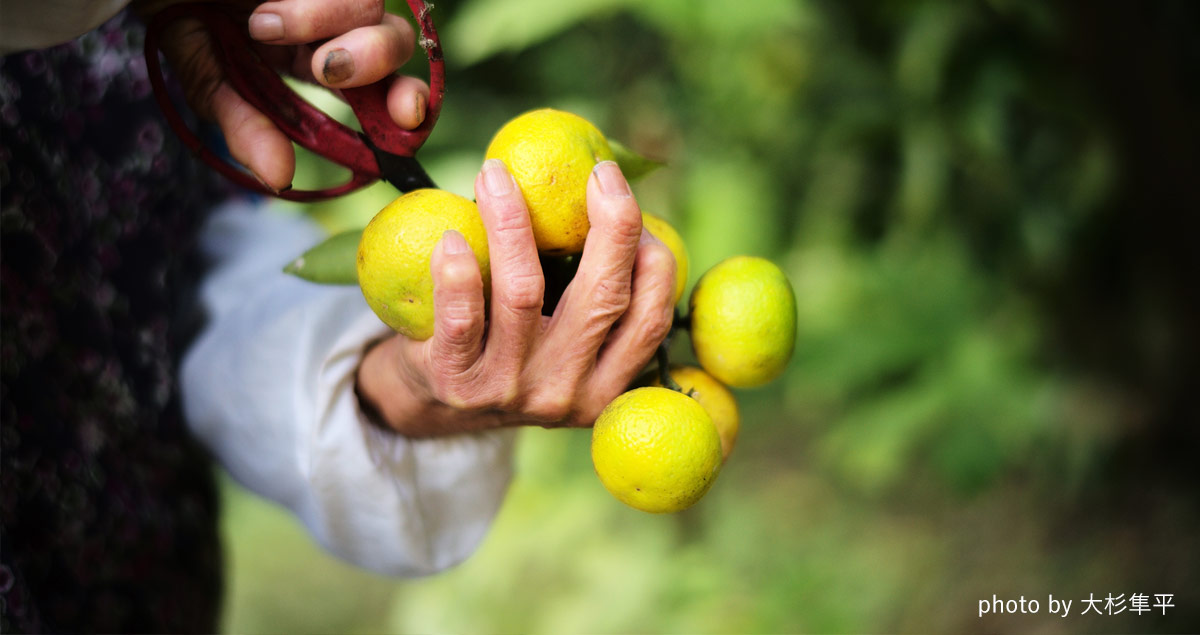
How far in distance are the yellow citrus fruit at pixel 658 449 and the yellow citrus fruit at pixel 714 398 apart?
0.20ft

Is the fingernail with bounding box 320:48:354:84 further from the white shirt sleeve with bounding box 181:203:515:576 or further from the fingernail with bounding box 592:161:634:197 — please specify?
the white shirt sleeve with bounding box 181:203:515:576

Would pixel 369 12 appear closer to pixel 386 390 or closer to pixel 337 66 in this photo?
pixel 337 66

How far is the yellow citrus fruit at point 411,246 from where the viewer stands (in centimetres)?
46

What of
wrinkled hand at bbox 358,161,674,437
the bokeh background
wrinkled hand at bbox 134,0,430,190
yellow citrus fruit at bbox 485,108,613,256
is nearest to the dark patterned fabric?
wrinkled hand at bbox 134,0,430,190

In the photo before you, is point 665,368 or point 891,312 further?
point 891,312

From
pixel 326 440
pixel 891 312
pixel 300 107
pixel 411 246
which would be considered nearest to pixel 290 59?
pixel 300 107

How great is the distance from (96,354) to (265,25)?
1.30 ft

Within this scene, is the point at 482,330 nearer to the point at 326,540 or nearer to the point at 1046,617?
the point at 326,540

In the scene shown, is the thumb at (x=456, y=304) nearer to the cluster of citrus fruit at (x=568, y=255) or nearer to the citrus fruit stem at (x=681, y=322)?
the cluster of citrus fruit at (x=568, y=255)

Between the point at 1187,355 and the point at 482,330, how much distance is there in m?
1.75

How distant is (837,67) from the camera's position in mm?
1830

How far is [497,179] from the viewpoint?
1.52 feet

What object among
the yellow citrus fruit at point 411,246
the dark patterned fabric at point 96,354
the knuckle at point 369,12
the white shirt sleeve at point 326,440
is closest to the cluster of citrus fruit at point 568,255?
the yellow citrus fruit at point 411,246

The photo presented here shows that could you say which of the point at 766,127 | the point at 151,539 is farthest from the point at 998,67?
the point at 151,539
